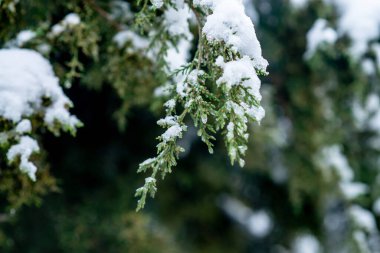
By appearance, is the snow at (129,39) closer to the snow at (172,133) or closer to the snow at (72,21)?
the snow at (72,21)

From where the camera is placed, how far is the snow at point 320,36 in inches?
93.7

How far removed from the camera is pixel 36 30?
1.76 m

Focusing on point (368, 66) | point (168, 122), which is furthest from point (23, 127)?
point (368, 66)

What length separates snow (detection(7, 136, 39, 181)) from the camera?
1444 mm

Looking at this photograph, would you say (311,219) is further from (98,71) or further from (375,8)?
(98,71)

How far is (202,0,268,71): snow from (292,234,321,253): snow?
2.78 m

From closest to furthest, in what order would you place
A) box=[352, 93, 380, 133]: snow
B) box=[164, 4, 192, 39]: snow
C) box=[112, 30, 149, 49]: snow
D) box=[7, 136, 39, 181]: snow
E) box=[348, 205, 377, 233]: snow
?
box=[7, 136, 39, 181]: snow < box=[164, 4, 192, 39]: snow < box=[112, 30, 149, 49]: snow < box=[352, 93, 380, 133]: snow < box=[348, 205, 377, 233]: snow

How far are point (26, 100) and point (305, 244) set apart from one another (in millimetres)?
3542

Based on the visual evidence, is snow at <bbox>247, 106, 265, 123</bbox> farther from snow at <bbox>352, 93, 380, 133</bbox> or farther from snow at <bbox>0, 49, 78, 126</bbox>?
snow at <bbox>352, 93, 380, 133</bbox>

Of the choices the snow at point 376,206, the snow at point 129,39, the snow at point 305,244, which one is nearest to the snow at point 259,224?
the snow at point 305,244

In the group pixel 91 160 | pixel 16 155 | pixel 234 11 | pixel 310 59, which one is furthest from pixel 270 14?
pixel 16 155

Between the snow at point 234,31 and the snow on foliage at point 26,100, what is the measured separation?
68cm

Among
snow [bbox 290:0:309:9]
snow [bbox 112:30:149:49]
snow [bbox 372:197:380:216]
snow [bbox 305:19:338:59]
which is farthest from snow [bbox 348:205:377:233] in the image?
snow [bbox 112:30:149:49]

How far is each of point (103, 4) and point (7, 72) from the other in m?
0.66
